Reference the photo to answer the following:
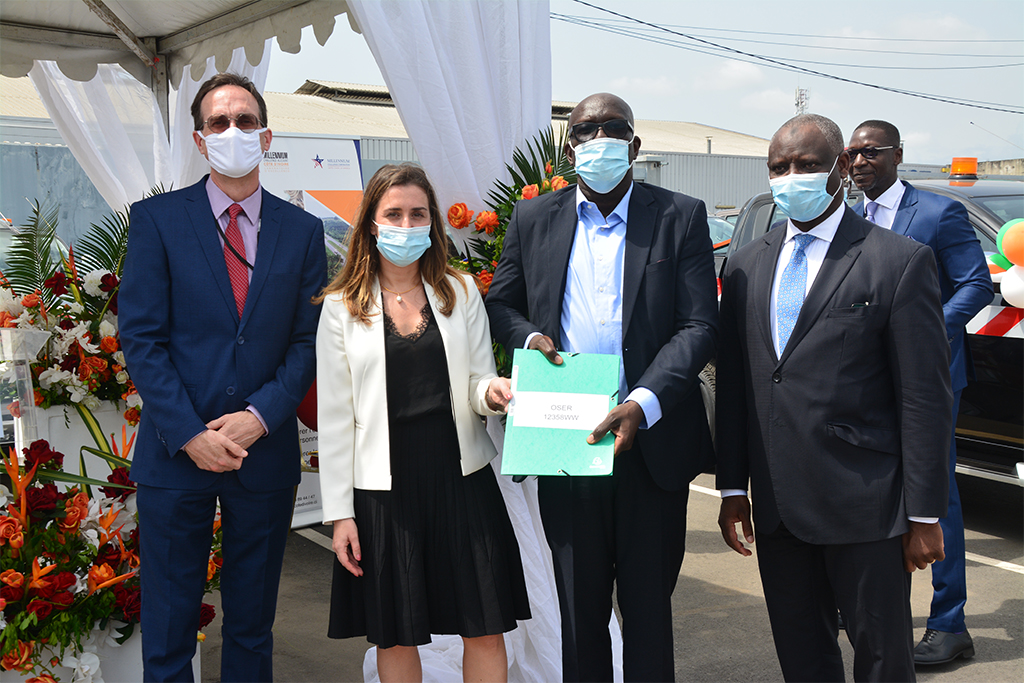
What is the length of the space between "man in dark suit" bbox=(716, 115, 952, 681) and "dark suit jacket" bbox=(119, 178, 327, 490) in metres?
1.44

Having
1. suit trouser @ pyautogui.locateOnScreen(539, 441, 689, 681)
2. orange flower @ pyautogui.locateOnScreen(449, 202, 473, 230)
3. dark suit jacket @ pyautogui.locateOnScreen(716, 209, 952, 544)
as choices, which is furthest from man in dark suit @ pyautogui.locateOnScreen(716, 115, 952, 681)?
orange flower @ pyautogui.locateOnScreen(449, 202, 473, 230)

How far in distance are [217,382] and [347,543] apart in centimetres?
64

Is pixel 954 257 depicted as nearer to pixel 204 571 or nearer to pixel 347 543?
pixel 347 543

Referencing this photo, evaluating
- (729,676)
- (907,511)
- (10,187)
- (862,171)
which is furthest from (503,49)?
(10,187)

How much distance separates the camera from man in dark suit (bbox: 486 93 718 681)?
7.72 ft

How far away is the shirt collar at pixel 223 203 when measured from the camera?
260 centimetres

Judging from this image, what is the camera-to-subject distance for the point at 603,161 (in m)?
2.39

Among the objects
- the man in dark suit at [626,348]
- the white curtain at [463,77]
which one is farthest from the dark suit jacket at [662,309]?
the white curtain at [463,77]

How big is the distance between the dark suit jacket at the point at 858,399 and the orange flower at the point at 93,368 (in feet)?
8.91

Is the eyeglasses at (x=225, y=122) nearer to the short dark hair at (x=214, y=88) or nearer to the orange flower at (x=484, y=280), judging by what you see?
the short dark hair at (x=214, y=88)

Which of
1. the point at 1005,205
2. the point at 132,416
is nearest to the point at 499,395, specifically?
the point at 132,416

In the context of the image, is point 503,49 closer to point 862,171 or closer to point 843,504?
point 862,171

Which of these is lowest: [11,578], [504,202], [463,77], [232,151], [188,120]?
[11,578]

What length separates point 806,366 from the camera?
2.22 m
